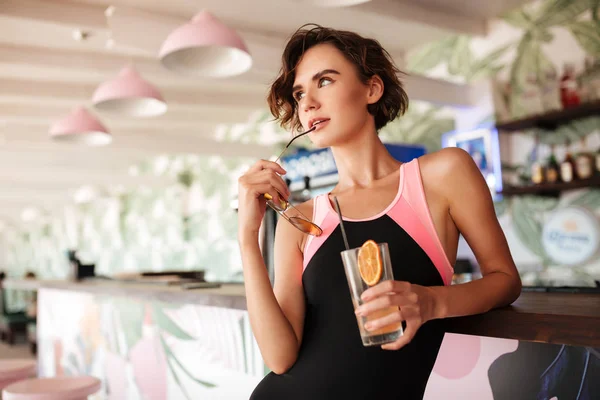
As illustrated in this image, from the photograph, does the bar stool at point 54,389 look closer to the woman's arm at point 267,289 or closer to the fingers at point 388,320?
the woman's arm at point 267,289

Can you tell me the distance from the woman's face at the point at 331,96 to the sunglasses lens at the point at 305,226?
194 millimetres

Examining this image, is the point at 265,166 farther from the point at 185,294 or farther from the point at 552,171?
the point at 552,171

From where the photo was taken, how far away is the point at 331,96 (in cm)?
130

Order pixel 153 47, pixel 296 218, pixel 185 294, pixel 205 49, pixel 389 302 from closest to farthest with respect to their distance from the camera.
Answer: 1. pixel 389 302
2. pixel 296 218
3. pixel 185 294
4. pixel 205 49
5. pixel 153 47

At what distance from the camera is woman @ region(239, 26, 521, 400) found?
1.15m

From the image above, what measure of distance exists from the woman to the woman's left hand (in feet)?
0.39

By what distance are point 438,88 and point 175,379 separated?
3.46 m

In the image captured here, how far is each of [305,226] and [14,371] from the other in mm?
2323

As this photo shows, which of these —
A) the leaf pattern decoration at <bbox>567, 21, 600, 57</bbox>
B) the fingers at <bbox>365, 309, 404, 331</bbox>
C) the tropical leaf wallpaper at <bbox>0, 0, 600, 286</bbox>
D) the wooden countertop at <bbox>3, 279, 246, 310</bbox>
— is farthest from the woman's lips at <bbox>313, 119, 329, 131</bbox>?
the leaf pattern decoration at <bbox>567, 21, 600, 57</bbox>

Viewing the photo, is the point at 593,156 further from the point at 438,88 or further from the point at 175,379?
the point at 175,379

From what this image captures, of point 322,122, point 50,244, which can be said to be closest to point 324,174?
point 322,122

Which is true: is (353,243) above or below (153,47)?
below

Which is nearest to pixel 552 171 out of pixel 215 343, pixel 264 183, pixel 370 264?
pixel 215 343

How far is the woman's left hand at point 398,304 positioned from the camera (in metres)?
0.86
